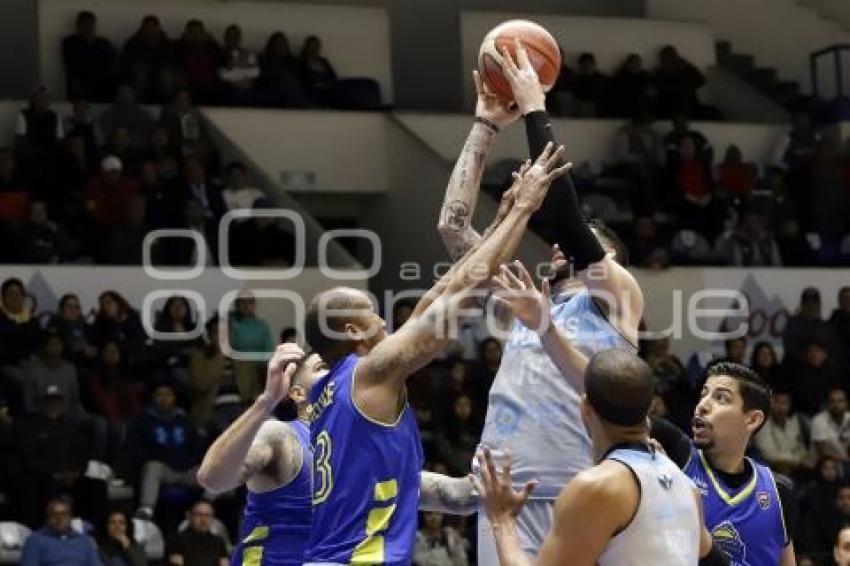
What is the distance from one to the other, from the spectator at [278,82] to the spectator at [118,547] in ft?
22.5

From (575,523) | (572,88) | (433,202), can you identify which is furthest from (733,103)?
(575,523)

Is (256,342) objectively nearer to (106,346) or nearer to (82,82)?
(106,346)

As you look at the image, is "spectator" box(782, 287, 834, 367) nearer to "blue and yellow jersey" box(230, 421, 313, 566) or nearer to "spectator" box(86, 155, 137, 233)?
"spectator" box(86, 155, 137, 233)

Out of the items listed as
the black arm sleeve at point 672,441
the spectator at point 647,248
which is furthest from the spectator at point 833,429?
the black arm sleeve at point 672,441

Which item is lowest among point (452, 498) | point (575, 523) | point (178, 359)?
point (178, 359)

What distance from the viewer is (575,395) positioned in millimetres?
6172

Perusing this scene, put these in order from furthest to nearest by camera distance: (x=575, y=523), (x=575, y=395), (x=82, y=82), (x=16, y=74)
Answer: (x=16, y=74)
(x=82, y=82)
(x=575, y=395)
(x=575, y=523)

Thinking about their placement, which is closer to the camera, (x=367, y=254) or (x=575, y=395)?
(x=575, y=395)

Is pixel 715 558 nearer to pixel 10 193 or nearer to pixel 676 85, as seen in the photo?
pixel 10 193

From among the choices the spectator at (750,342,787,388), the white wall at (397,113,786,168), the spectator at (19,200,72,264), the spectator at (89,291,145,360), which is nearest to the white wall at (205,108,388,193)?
the white wall at (397,113,786,168)

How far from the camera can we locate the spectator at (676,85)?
66.4 feet

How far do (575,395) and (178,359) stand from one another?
881 cm

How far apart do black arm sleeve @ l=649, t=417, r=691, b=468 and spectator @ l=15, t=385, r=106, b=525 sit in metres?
6.97

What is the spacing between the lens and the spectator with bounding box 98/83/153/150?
1723 centimetres
